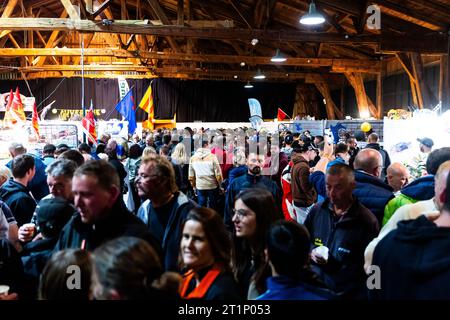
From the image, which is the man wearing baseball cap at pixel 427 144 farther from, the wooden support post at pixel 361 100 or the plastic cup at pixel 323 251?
the wooden support post at pixel 361 100

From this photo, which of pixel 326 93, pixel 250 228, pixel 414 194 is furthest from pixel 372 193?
pixel 326 93

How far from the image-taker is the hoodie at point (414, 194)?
2.87m

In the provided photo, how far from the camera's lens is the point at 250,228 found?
2.39m

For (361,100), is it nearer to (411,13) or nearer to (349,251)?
(411,13)

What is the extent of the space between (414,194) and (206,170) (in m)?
3.78

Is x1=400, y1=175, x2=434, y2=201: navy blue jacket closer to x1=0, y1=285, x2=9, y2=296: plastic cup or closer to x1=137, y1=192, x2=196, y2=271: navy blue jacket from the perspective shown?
x1=137, y1=192, x2=196, y2=271: navy blue jacket

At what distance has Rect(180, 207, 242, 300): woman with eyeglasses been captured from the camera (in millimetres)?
1898

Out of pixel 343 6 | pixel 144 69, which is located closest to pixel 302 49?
pixel 343 6

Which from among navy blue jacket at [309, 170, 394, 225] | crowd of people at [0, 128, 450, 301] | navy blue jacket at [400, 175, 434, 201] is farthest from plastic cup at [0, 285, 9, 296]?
navy blue jacket at [400, 175, 434, 201]

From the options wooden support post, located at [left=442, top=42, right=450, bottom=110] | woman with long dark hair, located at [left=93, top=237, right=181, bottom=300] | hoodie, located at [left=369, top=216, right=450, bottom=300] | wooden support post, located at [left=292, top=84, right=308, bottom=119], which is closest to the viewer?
woman with long dark hair, located at [left=93, top=237, right=181, bottom=300]

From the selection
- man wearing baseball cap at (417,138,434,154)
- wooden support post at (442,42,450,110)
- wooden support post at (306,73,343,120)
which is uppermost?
wooden support post at (306,73,343,120)

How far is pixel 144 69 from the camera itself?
66.1 feet
